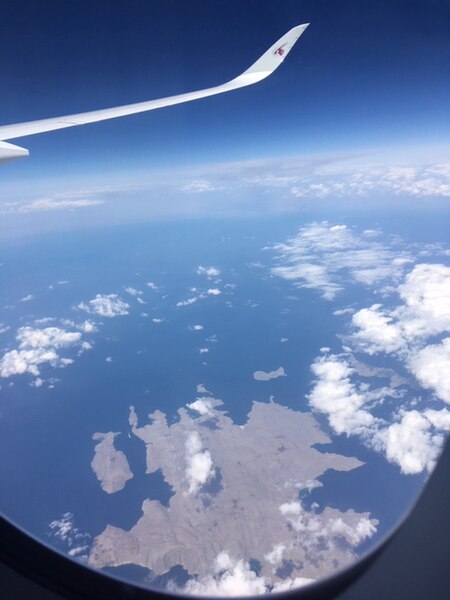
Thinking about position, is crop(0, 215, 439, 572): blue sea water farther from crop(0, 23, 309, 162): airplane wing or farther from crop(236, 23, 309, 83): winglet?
crop(236, 23, 309, 83): winglet

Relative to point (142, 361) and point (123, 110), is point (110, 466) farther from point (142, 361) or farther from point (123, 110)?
point (123, 110)

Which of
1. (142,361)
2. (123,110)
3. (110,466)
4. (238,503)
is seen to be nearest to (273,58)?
(123,110)

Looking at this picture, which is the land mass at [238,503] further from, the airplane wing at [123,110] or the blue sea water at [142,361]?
Answer: the airplane wing at [123,110]

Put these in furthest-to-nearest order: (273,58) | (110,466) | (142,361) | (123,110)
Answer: (142,361), (110,466), (273,58), (123,110)

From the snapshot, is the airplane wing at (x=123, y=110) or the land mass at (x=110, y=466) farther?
the land mass at (x=110, y=466)

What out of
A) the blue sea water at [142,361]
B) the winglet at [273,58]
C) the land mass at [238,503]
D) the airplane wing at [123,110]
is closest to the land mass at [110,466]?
the blue sea water at [142,361]

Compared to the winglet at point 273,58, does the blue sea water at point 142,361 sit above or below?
below

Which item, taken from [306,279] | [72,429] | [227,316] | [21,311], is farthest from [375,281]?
[21,311]
